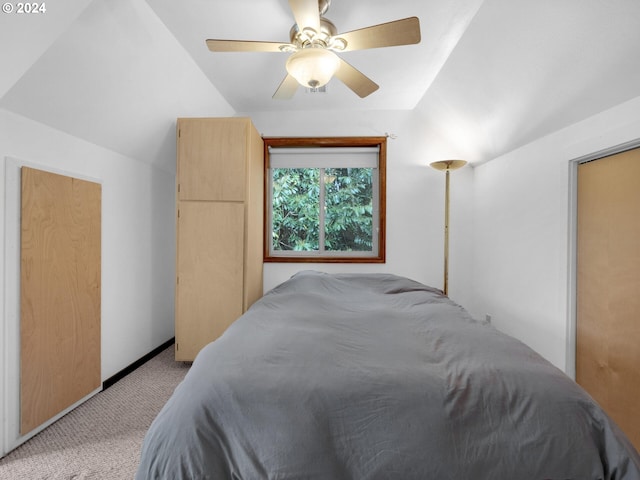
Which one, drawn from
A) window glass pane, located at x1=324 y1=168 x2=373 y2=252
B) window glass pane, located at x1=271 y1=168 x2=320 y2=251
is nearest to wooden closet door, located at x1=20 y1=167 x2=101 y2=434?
window glass pane, located at x1=271 y1=168 x2=320 y2=251

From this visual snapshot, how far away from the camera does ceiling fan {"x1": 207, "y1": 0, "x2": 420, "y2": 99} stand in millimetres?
1381

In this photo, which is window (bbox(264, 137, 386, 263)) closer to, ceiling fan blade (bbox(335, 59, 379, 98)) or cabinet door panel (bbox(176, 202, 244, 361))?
cabinet door panel (bbox(176, 202, 244, 361))

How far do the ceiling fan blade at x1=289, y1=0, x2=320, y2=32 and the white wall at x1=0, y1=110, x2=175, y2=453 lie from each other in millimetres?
1553

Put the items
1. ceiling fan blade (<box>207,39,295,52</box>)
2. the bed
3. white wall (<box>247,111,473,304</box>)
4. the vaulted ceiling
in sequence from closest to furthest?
the bed → the vaulted ceiling → ceiling fan blade (<box>207,39,295,52</box>) → white wall (<box>247,111,473,304</box>)

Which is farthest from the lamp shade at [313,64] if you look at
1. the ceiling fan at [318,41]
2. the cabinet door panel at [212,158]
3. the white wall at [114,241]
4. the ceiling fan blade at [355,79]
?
the white wall at [114,241]

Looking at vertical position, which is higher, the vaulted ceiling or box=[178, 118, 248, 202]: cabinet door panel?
the vaulted ceiling

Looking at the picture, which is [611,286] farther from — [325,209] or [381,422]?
[325,209]

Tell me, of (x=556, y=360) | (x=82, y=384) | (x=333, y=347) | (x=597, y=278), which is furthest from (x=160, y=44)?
(x=556, y=360)

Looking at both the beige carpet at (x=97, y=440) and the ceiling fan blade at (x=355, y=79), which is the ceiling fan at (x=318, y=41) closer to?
the ceiling fan blade at (x=355, y=79)

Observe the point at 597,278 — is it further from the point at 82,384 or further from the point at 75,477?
the point at 82,384

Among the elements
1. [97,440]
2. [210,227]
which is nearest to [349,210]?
[210,227]

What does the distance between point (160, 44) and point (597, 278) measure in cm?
308

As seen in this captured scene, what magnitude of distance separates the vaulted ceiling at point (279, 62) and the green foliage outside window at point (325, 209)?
2.94 feet

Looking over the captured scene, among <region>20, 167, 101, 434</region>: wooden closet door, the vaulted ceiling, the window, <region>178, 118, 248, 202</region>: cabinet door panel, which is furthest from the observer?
the window
